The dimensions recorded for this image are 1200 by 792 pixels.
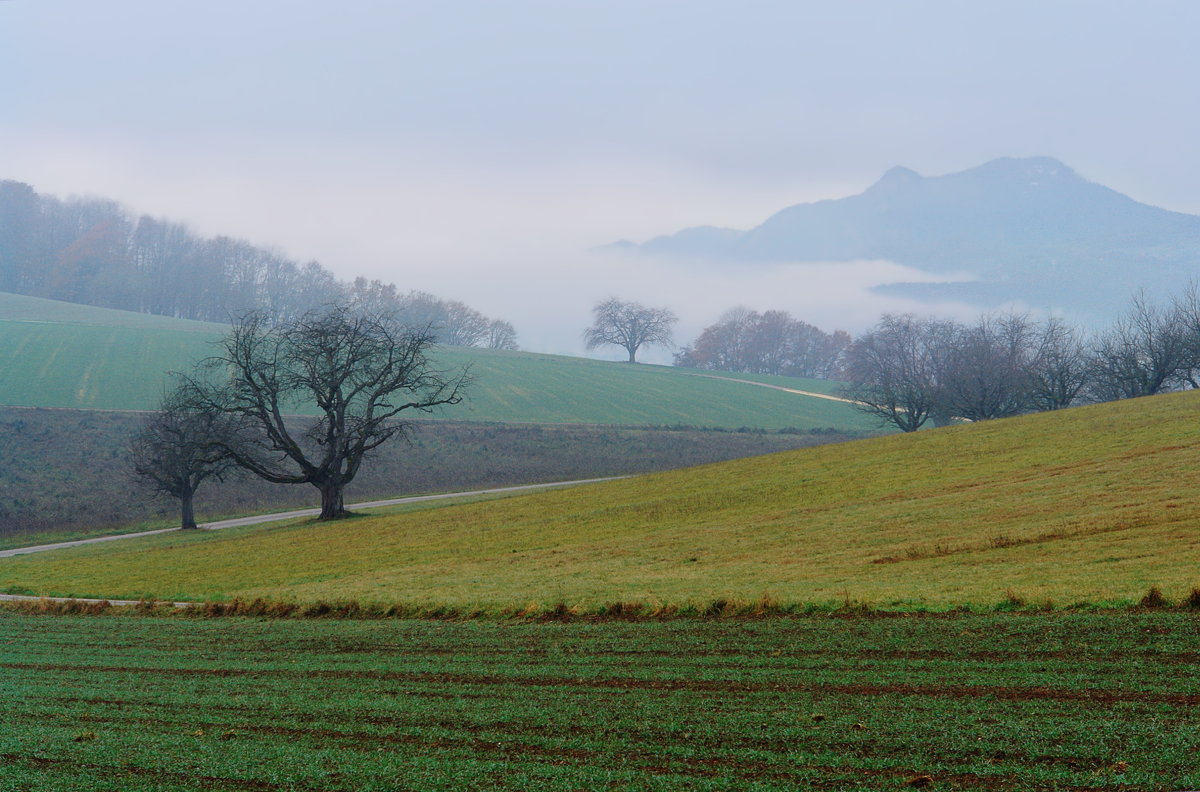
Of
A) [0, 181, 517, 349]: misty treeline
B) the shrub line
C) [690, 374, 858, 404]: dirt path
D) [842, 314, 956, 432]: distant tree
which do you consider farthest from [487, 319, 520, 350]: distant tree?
the shrub line

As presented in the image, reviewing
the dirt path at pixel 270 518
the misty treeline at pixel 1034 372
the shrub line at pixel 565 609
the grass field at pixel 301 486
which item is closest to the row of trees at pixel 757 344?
the grass field at pixel 301 486

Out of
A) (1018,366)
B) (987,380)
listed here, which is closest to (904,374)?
(987,380)

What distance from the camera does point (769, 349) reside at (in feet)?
585

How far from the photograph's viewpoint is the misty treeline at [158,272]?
156 m

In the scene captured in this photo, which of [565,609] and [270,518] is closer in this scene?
[565,609]

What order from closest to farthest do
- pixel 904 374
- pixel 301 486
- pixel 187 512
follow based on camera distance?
pixel 187 512
pixel 301 486
pixel 904 374

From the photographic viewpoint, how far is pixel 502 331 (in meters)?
183

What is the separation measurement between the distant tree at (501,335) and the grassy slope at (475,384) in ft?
125

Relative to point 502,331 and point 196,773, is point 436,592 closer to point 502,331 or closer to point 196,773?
point 196,773

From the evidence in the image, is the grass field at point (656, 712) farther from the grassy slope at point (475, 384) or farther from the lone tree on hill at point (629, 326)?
the lone tree on hill at point (629, 326)

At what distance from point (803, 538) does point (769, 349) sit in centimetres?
15475

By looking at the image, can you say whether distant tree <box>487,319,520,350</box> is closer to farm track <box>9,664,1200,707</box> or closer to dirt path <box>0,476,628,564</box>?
dirt path <box>0,476,628,564</box>

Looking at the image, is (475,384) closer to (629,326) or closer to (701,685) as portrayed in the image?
(629,326)

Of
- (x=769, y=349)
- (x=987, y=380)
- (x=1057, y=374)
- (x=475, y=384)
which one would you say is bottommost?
(x=475, y=384)
